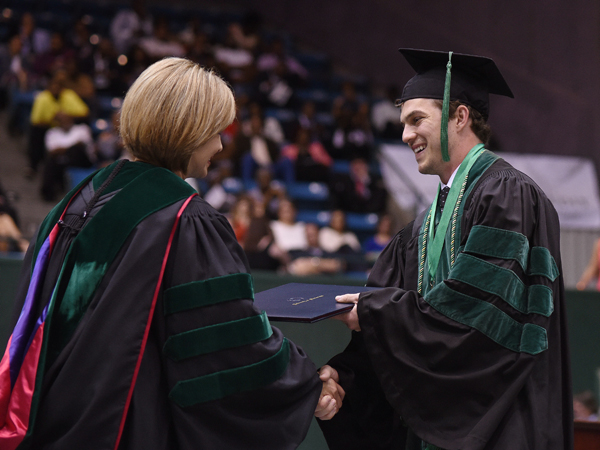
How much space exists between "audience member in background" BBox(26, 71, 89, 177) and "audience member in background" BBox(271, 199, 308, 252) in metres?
2.96

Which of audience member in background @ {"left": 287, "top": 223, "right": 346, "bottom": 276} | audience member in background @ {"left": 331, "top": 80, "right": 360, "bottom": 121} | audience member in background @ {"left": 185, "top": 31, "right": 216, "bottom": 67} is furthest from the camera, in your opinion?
audience member in background @ {"left": 331, "top": 80, "right": 360, "bottom": 121}

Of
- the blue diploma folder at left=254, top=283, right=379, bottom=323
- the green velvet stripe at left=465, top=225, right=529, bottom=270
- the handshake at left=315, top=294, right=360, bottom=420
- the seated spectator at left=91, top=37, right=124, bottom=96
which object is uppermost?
the seated spectator at left=91, top=37, right=124, bottom=96

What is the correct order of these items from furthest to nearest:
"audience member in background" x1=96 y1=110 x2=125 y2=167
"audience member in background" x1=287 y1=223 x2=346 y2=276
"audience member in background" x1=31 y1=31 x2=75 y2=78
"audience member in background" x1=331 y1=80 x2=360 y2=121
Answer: "audience member in background" x1=331 y1=80 x2=360 y2=121 < "audience member in background" x1=31 y1=31 x2=75 y2=78 < "audience member in background" x1=96 y1=110 x2=125 y2=167 < "audience member in background" x1=287 y1=223 x2=346 y2=276

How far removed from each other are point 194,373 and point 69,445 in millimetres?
362

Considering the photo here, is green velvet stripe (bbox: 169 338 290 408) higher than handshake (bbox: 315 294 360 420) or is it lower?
higher

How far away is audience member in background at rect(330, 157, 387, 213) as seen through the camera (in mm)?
10305

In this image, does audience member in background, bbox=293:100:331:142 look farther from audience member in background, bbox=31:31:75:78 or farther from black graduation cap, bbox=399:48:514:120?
black graduation cap, bbox=399:48:514:120

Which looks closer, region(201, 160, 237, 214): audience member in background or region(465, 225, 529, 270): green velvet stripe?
region(465, 225, 529, 270): green velvet stripe

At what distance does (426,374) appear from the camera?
246 cm

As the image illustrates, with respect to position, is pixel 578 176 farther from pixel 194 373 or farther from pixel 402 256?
pixel 194 373

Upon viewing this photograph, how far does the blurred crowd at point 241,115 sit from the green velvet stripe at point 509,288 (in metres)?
3.74

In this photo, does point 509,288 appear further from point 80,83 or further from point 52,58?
point 52,58

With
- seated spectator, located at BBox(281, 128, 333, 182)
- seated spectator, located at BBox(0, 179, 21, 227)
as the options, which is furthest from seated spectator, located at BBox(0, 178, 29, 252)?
seated spectator, located at BBox(281, 128, 333, 182)

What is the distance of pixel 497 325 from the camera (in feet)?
7.97
